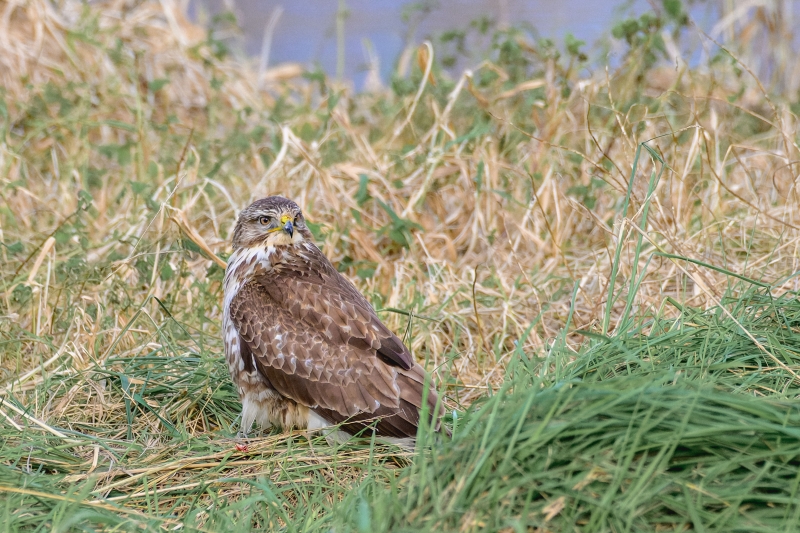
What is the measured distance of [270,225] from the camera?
4.53 meters

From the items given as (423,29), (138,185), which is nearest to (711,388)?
(138,185)

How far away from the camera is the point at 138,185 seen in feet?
18.6

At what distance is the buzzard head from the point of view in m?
4.52

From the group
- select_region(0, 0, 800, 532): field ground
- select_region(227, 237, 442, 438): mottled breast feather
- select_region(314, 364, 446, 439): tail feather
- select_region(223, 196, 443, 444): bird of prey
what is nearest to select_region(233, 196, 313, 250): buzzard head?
select_region(223, 196, 443, 444): bird of prey

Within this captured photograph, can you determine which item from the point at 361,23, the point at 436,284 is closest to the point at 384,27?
the point at 361,23

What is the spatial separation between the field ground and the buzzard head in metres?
0.56

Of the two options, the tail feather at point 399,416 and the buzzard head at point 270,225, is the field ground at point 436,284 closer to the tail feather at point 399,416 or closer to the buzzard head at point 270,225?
the tail feather at point 399,416

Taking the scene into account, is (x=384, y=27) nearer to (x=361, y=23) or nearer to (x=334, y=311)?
(x=361, y=23)

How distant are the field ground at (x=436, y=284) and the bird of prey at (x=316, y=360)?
161 millimetres

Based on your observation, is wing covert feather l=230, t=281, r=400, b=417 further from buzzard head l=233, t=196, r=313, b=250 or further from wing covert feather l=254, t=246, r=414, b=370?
buzzard head l=233, t=196, r=313, b=250

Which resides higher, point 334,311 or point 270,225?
point 270,225

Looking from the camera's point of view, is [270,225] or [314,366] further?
[270,225]

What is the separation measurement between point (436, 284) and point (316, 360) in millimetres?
1415

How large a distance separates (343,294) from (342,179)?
209 cm
